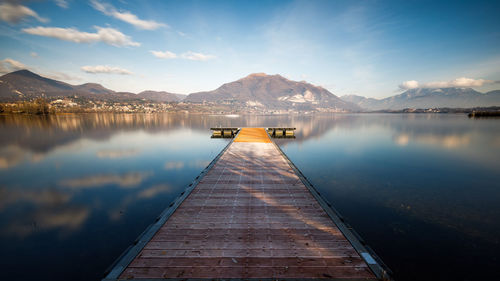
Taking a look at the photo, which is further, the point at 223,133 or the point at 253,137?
the point at 223,133

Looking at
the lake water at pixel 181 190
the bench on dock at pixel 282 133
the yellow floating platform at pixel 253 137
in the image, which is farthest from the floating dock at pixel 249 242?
the bench on dock at pixel 282 133

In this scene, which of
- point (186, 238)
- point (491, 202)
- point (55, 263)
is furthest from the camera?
point (491, 202)

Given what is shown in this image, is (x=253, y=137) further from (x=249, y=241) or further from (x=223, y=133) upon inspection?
(x=249, y=241)

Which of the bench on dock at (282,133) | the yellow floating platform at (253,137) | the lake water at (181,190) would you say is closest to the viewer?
→ the lake water at (181,190)

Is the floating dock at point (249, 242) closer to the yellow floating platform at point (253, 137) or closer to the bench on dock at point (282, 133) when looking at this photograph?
the yellow floating platform at point (253, 137)

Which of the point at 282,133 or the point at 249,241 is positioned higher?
the point at 282,133

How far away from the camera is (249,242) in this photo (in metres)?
5.21

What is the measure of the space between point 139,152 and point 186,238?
21.2m

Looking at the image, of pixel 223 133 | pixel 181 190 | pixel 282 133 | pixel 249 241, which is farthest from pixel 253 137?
pixel 249 241

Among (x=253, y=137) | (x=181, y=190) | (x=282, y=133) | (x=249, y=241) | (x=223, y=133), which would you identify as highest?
(x=253, y=137)

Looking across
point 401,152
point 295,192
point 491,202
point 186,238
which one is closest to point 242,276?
point 186,238

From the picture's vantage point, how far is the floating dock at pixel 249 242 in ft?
14.0

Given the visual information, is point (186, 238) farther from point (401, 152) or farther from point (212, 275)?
point (401, 152)

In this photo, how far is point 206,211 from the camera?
272 inches
